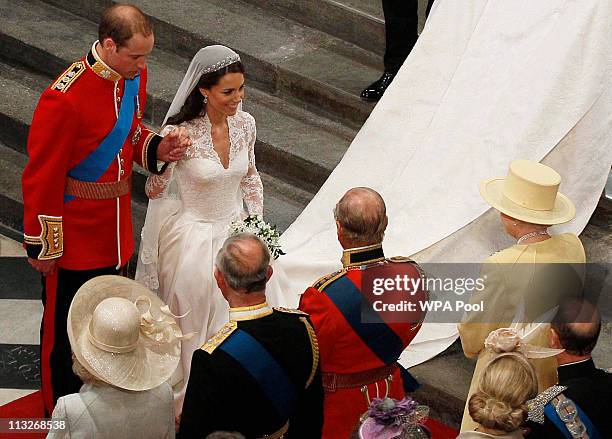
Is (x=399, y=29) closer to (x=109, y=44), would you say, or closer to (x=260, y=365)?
(x=109, y=44)

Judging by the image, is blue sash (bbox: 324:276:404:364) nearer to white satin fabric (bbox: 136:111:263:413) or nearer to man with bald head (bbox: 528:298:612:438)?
man with bald head (bbox: 528:298:612:438)

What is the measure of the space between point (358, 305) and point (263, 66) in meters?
3.27

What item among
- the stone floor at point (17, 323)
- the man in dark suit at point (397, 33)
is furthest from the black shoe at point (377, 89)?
the stone floor at point (17, 323)

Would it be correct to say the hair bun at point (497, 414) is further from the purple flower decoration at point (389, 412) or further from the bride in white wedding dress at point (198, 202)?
the bride in white wedding dress at point (198, 202)

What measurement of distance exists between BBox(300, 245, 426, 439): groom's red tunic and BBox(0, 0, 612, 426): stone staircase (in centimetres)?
198

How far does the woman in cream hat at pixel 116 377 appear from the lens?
3797 millimetres

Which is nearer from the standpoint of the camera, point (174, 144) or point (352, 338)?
point (352, 338)

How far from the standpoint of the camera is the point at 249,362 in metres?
3.69

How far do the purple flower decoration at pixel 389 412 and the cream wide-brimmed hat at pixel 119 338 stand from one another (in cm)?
77

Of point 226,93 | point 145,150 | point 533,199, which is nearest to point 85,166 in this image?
point 145,150

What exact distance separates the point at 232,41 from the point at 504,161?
2.34 metres

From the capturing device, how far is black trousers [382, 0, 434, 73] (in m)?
6.45

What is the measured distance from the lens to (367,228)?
→ 4.04 metres

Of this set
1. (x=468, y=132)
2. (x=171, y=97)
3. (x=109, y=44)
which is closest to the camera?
(x=109, y=44)
